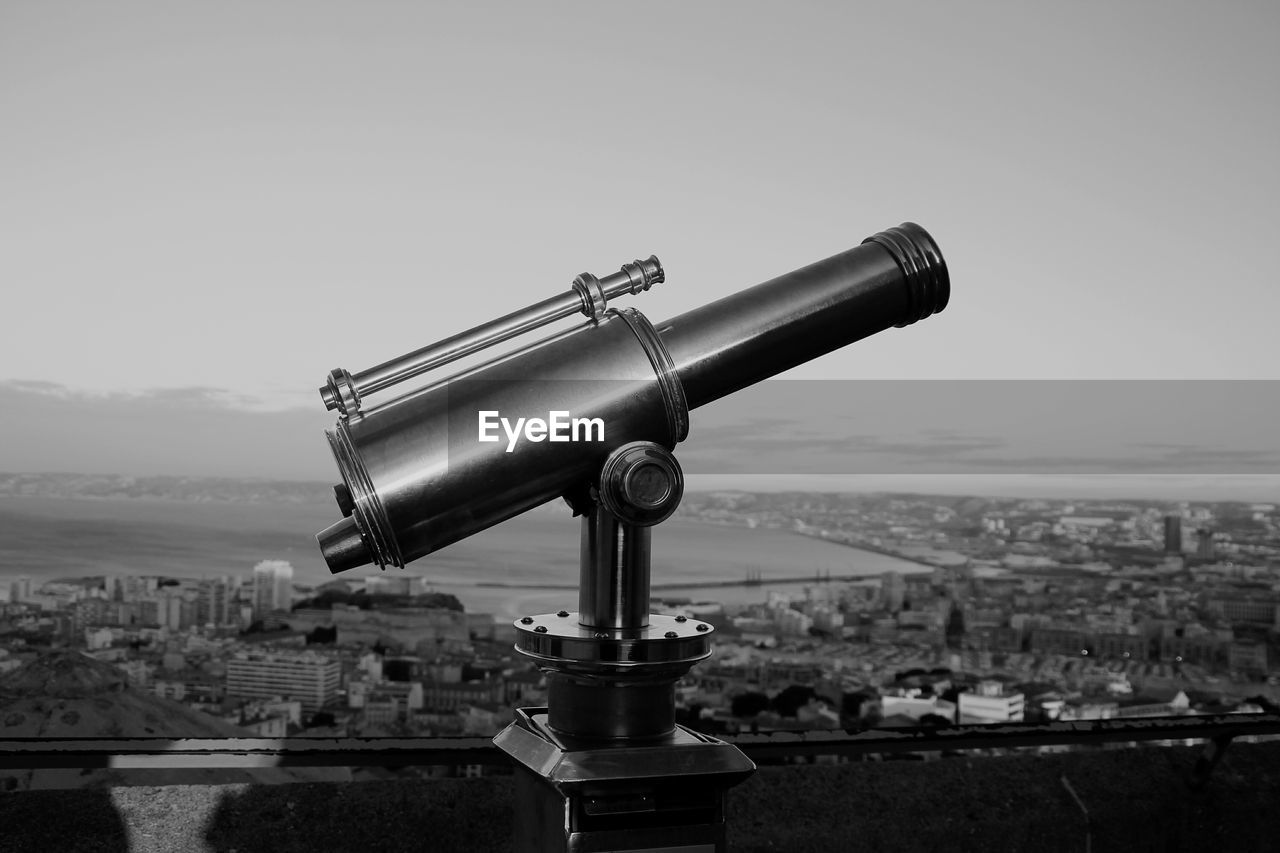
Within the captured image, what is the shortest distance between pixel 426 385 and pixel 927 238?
78cm

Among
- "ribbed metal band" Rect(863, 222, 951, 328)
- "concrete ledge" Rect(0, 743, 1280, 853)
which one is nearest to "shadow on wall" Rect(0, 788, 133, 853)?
"concrete ledge" Rect(0, 743, 1280, 853)

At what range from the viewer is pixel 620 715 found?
4.54 feet

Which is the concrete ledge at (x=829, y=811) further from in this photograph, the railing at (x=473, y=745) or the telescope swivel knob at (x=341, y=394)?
the telescope swivel knob at (x=341, y=394)

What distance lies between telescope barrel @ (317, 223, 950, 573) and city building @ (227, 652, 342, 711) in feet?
2.68

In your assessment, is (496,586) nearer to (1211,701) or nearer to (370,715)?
(370,715)

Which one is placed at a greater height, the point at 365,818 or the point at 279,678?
the point at 279,678

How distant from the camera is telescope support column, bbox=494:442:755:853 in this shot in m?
1.30

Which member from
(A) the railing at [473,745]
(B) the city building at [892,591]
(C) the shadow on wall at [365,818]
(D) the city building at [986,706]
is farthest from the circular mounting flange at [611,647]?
(D) the city building at [986,706]

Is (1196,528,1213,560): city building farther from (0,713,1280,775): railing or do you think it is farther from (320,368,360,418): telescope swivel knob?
(320,368,360,418): telescope swivel knob

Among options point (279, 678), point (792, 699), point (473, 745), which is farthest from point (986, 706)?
point (279, 678)

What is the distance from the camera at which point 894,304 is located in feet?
5.13

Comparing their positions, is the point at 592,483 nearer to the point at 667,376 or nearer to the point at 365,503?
the point at 667,376

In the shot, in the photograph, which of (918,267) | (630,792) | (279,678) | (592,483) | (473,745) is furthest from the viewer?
(279,678)

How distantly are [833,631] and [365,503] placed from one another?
4.52 feet
